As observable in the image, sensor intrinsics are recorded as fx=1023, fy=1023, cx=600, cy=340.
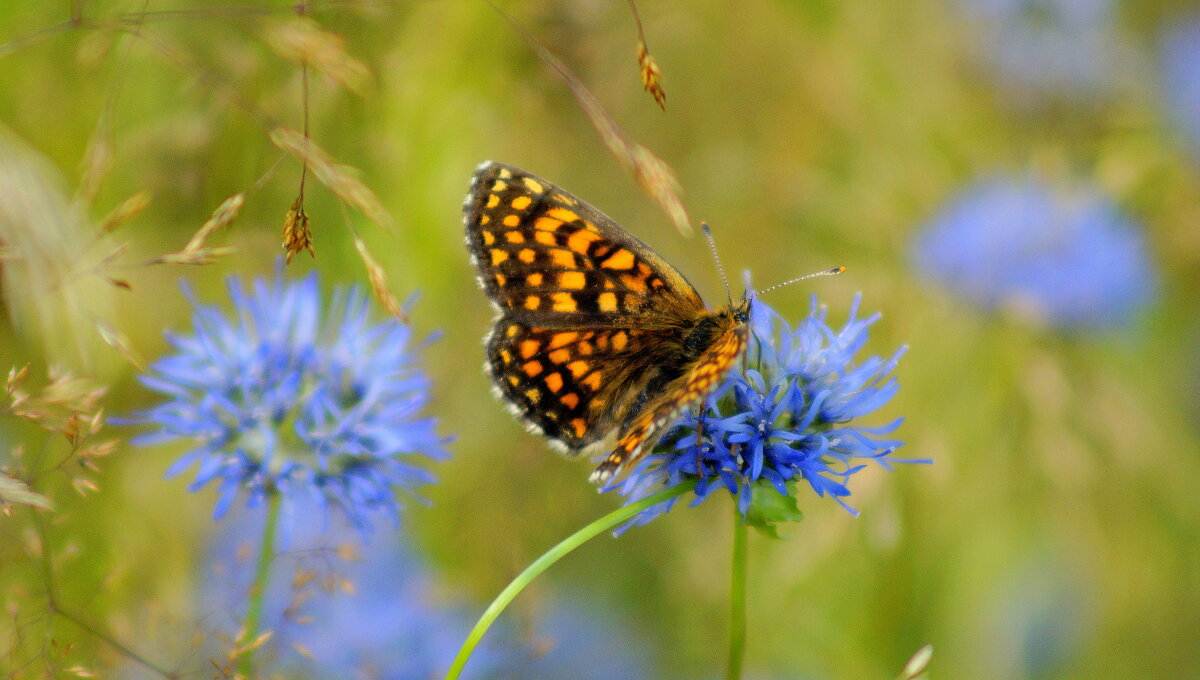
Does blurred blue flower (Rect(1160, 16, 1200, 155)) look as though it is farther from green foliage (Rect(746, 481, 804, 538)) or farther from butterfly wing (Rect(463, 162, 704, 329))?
green foliage (Rect(746, 481, 804, 538))

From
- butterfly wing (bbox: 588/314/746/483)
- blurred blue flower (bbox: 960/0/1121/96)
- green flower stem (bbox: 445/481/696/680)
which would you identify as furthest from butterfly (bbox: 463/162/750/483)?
blurred blue flower (bbox: 960/0/1121/96)

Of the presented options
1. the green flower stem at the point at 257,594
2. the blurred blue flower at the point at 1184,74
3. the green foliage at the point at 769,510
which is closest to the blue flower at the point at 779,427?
the green foliage at the point at 769,510

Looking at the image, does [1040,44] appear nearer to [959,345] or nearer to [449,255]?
[959,345]

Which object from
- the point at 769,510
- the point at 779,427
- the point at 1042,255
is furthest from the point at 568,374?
the point at 1042,255

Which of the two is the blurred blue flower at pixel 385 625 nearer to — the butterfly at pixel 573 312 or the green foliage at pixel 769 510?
the butterfly at pixel 573 312

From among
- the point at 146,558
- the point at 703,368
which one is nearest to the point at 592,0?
the point at 703,368
